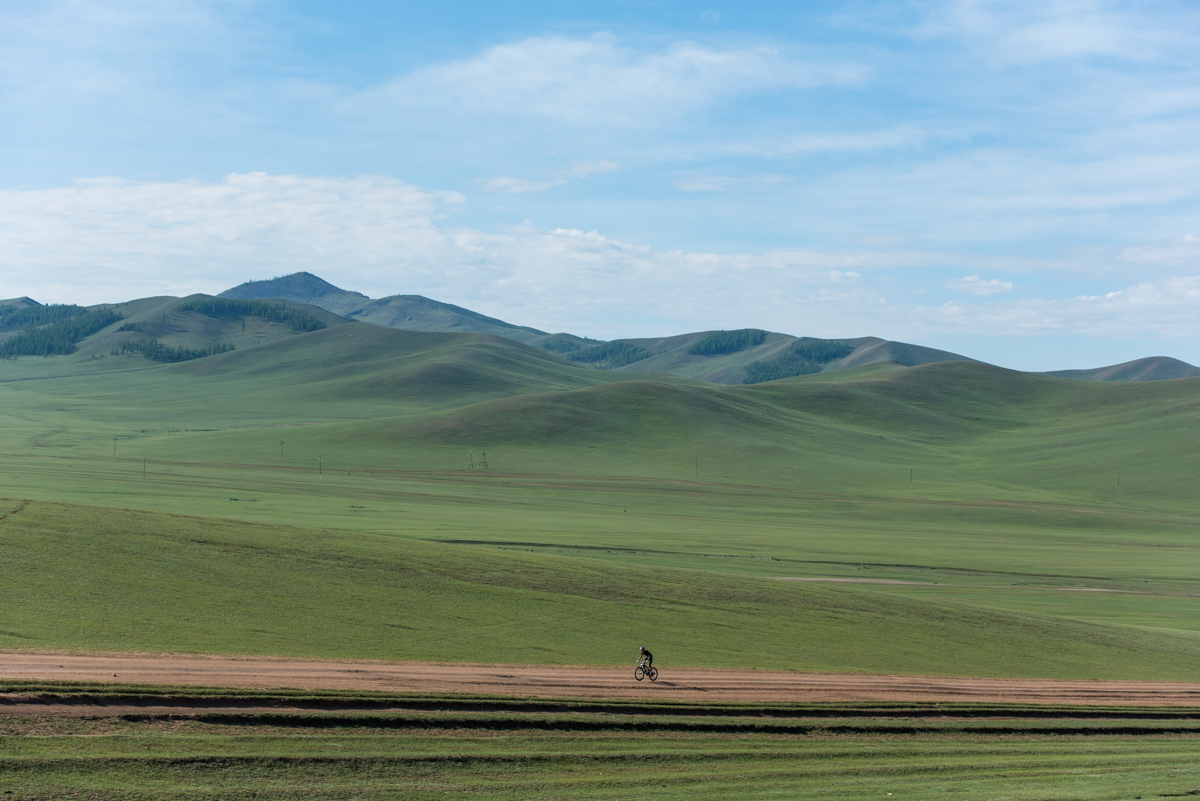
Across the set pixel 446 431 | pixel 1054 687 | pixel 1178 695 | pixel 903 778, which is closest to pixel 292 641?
pixel 903 778

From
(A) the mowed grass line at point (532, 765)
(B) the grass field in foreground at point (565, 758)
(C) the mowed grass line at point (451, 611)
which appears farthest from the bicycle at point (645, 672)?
(A) the mowed grass line at point (532, 765)

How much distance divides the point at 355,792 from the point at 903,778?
1086 centimetres

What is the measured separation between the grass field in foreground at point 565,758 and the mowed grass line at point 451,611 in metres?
6.46

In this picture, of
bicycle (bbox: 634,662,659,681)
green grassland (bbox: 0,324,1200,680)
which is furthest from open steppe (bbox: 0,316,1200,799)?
bicycle (bbox: 634,662,659,681)

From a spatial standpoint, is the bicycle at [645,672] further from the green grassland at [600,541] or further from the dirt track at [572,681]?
the green grassland at [600,541]

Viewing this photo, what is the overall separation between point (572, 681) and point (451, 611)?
27.2ft

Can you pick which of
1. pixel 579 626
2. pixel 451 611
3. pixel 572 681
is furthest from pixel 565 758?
pixel 451 611

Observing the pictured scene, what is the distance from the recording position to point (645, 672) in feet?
81.7

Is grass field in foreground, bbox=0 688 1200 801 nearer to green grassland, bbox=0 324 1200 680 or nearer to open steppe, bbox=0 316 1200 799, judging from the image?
open steppe, bbox=0 316 1200 799

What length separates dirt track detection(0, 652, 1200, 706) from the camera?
20062mm

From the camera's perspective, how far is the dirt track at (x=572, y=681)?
790 inches

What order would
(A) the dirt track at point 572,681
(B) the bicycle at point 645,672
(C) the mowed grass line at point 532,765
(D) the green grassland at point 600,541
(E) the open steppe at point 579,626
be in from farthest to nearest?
(D) the green grassland at point 600,541 < (B) the bicycle at point 645,672 < (A) the dirt track at point 572,681 < (E) the open steppe at point 579,626 < (C) the mowed grass line at point 532,765

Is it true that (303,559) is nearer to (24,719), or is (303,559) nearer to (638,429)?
(24,719)

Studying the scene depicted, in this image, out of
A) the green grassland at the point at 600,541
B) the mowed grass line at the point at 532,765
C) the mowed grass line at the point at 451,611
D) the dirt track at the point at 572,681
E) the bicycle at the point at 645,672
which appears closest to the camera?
the mowed grass line at the point at 532,765
